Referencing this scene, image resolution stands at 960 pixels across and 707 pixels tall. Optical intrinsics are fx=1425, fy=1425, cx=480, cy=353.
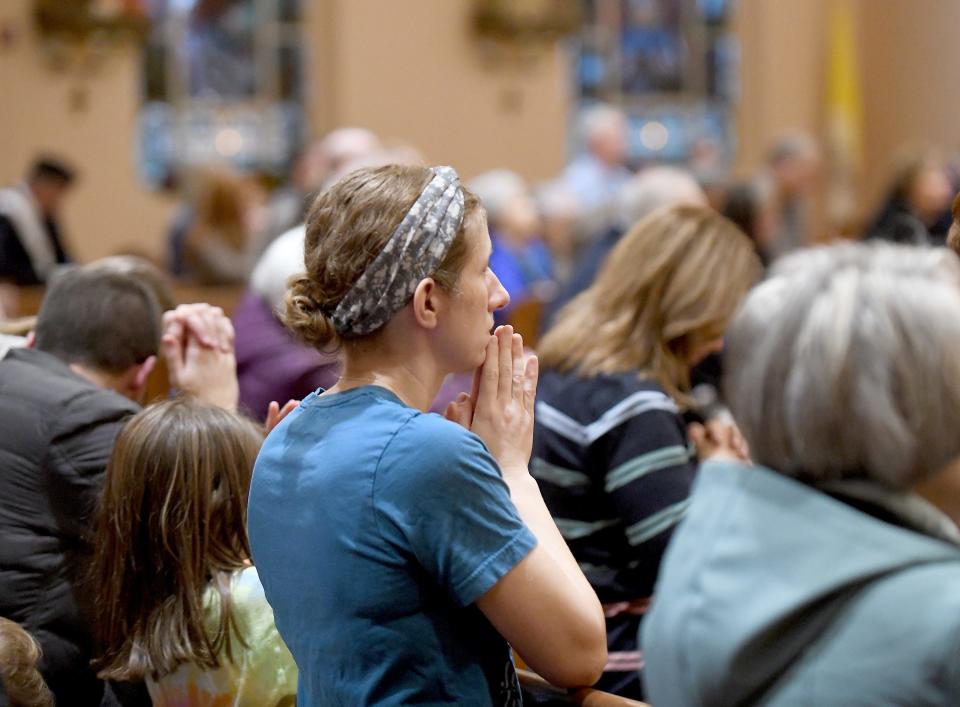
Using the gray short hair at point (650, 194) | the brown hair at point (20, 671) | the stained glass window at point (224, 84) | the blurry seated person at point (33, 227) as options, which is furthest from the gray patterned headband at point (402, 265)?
the stained glass window at point (224, 84)

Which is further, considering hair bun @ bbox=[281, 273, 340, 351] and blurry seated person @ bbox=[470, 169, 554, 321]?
blurry seated person @ bbox=[470, 169, 554, 321]

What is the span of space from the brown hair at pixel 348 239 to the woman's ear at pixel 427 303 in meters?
0.02

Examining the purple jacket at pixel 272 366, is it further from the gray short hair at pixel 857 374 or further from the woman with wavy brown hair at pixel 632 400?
the gray short hair at pixel 857 374

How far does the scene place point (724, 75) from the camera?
44.9 ft

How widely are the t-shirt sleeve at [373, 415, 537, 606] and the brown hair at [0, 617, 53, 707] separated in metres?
0.82

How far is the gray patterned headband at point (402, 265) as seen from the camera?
5.93 feet

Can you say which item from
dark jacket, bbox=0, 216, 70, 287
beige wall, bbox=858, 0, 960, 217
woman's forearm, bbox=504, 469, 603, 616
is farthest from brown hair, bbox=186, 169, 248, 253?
beige wall, bbox=858, 0, 960, 217

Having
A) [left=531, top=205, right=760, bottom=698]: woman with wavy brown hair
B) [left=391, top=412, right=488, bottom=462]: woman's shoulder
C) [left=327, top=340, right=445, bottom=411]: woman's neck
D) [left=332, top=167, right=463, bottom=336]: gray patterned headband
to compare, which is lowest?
[left=531, top=205, right=760, bottom=698]: woman with wavy brown hair

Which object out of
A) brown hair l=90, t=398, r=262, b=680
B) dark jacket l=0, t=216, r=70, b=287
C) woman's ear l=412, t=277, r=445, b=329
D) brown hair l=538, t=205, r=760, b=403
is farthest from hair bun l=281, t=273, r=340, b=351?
dark jacket l=0, t=216, r=70, b=287

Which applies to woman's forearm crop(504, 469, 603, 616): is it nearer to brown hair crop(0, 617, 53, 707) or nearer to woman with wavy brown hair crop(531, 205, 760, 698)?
woman with wavy brown hair crop(531, 205, 760, 698)

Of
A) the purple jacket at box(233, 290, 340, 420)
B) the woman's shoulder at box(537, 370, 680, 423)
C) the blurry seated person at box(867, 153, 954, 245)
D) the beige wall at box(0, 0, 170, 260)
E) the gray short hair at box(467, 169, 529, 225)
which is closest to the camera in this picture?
the woman's shoulder at box(537, 370, 680, 423)

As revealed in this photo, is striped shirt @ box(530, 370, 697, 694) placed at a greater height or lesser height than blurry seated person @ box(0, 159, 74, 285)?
greater

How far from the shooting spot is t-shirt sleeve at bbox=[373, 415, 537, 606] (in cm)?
168

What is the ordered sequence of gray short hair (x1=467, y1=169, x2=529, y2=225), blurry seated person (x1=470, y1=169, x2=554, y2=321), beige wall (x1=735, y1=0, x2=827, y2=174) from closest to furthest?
blurry seated person (x1=470, y1=169, x2=554, y2=321)
gray short hair (x1=467, y1=169, x2=529, y2=225)
beige wall (x1=735, y1=0, x2=827, y2=174)
